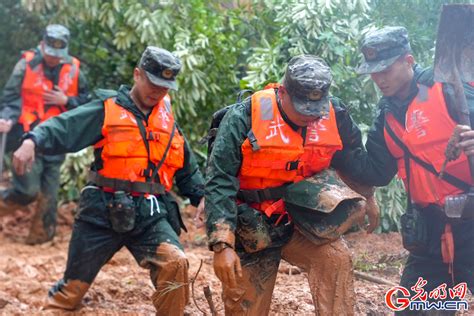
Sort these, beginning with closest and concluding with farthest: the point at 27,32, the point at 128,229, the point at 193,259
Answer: the point at 128,229 → the point at 193,259 → the point at 27,32

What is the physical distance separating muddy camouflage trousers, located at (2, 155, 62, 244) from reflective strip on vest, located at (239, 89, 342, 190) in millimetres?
4540

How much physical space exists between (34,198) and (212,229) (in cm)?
497

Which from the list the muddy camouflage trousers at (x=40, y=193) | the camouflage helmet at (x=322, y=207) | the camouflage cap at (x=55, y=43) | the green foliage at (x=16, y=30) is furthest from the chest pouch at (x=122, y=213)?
the green foliage at (x=16, y=30)

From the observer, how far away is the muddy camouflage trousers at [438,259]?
5535 millimetres

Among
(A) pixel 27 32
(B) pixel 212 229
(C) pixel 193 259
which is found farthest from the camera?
(A) pixel 27 32

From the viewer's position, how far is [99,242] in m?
6.44

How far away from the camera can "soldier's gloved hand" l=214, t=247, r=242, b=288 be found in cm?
486

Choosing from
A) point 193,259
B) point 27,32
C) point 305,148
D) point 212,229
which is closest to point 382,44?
point 305,148

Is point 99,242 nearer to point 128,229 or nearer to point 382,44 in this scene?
point 128,229

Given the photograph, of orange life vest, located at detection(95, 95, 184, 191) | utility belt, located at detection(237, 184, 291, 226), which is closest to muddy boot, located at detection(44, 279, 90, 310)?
orange life vest, located at detection(95, 95, 184, 191)

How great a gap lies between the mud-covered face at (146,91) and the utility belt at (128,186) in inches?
22.8

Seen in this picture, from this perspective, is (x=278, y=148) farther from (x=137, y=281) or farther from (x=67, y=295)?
(x=137, y=281)

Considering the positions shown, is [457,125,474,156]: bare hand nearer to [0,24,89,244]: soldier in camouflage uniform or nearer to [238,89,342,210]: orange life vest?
[238,89,342,210]: orange life vest

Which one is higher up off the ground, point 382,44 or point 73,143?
point 382,44
